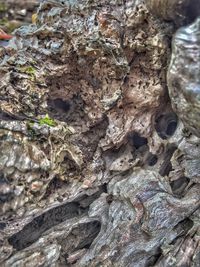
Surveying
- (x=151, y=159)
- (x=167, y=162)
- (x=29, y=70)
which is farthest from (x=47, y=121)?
(x=167, y=162)

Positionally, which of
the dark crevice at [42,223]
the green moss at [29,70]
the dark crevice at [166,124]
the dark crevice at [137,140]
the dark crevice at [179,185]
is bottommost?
the dark crevice at [42,223]

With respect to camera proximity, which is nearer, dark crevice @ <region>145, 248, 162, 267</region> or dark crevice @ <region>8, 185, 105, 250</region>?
dark crevice @ <region>145, 248, 162, 267</region>

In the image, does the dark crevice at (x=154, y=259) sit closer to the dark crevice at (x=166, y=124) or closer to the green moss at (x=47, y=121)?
the dark crevice at (x=166, y=124)

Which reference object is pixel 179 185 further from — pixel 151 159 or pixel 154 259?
pixel 154 259

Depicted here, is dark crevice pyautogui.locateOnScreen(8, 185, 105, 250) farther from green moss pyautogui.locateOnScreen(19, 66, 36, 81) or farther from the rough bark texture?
green moss pyautogui.locateOnScreen(19, 66, 36, 81)

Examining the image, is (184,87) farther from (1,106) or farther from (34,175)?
(1,106)

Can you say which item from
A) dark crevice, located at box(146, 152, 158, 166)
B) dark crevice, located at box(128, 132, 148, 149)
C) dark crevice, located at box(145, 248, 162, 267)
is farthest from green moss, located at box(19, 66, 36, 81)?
A: dark crevice, located at box(145, 248, 162, 267)

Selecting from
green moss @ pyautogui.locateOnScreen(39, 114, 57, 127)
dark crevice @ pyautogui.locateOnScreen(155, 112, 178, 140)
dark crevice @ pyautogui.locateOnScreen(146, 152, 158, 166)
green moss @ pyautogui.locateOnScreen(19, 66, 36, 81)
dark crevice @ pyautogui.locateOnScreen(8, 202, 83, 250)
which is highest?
green moss @ pyautogui.locateOnScreen(19, 66, 36, 81)

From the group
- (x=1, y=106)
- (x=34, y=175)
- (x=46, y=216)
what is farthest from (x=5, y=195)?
(x=1, y=106)

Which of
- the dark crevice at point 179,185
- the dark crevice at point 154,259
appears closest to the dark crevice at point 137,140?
the dark crevice at point 179,185
